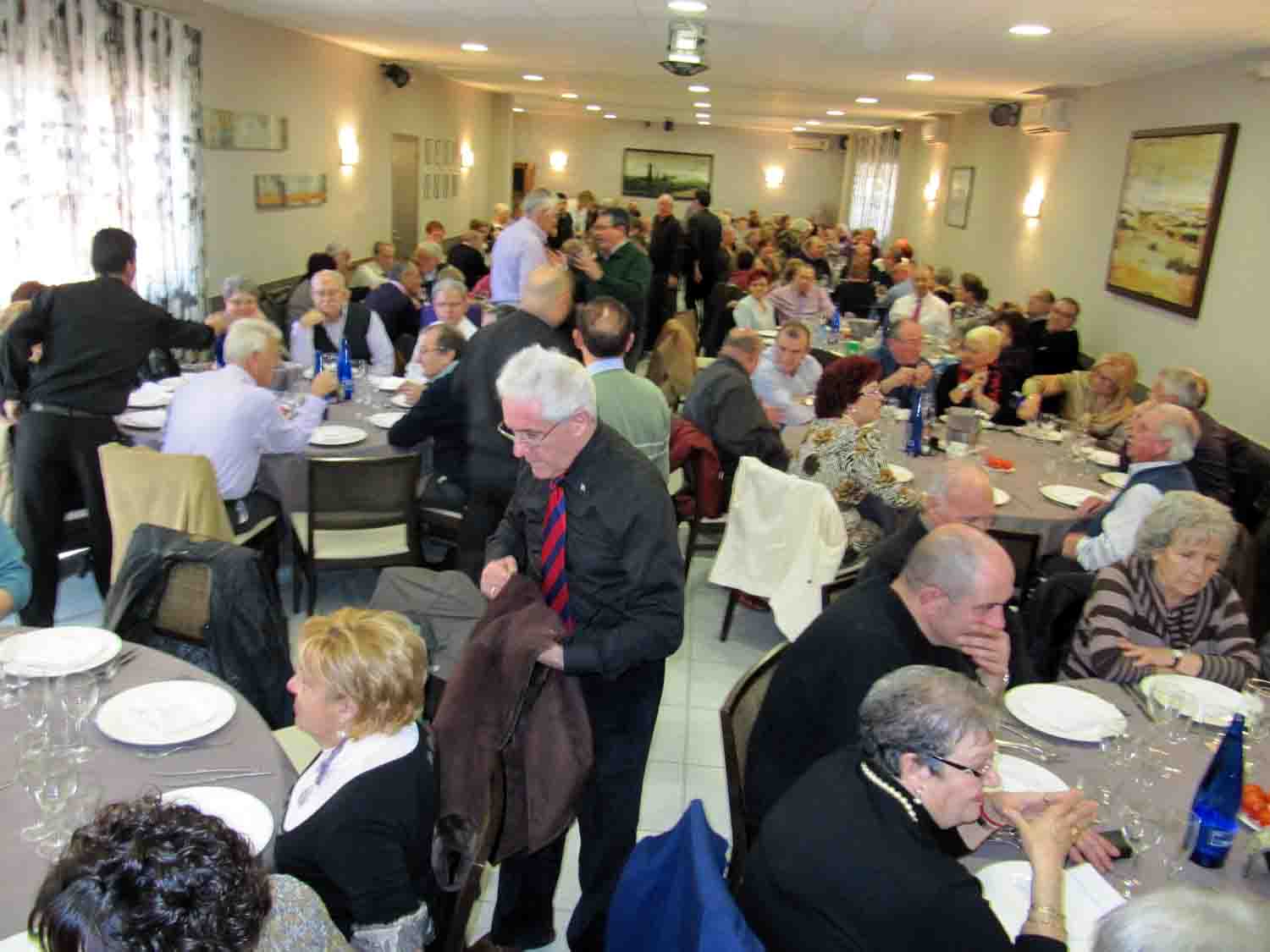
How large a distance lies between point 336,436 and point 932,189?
11871 millimetres

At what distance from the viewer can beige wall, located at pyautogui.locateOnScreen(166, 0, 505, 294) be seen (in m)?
7.50

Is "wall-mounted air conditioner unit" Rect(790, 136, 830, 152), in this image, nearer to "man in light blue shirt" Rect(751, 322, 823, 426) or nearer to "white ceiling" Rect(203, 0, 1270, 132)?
"white ceiling" Rect(203, 0, 1270, 132)

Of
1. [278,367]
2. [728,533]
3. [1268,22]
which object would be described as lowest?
[728,533]

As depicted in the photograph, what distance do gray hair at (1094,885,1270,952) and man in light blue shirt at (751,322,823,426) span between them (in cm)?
449

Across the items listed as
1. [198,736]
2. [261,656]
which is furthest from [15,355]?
[198,736]

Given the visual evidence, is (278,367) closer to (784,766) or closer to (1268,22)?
(784,766)

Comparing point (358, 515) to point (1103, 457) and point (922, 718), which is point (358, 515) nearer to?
point (922, 718)

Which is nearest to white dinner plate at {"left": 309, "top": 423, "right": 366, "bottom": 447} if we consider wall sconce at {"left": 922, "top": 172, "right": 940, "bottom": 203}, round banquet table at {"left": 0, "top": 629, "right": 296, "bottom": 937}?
round banquet table at {"left": 0, "top": 629, "right": 296, "bottom": 937}

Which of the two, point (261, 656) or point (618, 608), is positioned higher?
point (618, 608)

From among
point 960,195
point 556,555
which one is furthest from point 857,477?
point 960,195

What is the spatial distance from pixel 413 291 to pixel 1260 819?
7.22 metres

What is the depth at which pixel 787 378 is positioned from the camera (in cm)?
604

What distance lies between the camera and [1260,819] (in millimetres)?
2084

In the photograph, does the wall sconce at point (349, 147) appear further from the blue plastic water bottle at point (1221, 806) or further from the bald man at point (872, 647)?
the blue plastic water bottle at point (1221, 806)
